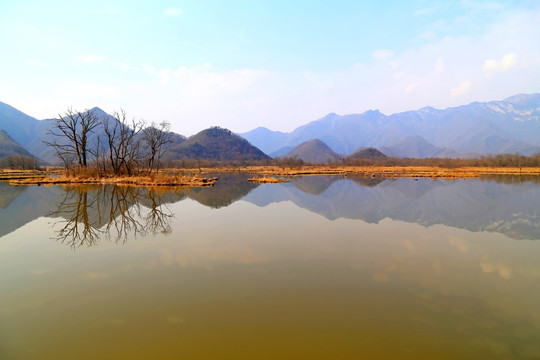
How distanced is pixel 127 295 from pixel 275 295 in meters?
3.52

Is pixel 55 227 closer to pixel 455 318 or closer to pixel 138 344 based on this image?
pixel 138 344

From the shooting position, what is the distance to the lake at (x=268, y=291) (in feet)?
16.8

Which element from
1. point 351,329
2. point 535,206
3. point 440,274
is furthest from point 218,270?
point 535,206

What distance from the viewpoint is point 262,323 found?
18.8 ft

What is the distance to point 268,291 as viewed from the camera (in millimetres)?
7219

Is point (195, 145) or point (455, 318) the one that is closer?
point (455, 318)

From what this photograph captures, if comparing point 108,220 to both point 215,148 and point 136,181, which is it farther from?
point 215,148

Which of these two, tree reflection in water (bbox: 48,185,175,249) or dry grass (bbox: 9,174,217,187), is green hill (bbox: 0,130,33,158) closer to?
dry grass (bbox: 9,174,217,187)

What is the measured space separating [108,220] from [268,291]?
12958 millimetres

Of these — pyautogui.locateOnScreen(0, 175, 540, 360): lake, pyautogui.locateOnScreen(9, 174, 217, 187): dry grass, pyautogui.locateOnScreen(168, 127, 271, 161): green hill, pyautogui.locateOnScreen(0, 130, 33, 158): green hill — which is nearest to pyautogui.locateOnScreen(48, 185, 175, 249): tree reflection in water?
pyautogui.locateOnScreen(0, 175, 540, 360): lake

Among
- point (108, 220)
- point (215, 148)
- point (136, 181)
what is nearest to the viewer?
point (108, 220)

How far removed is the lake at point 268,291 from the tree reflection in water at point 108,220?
0.20 m

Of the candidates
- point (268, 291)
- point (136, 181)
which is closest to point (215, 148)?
point (136, 181)

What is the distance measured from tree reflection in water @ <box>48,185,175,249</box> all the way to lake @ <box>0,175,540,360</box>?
0.20m
